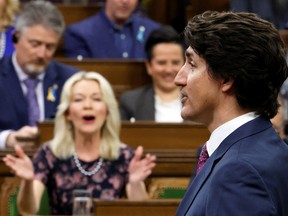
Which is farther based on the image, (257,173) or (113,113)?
(113,113)

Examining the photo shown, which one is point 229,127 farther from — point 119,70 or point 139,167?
point 119,70

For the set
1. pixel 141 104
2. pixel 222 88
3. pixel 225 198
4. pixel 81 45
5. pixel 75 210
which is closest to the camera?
pixel 225 198

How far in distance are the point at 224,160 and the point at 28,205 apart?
2.31 metres

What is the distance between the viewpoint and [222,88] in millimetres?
2035

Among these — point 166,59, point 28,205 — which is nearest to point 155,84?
point 166,59

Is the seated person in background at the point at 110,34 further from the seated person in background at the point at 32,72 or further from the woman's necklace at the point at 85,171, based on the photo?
the woman's necklace at the point at 85,171

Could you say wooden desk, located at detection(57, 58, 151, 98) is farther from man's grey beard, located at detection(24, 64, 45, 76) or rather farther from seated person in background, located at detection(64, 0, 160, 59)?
man's grey beard, located at detection(24, 64, 45, 76)

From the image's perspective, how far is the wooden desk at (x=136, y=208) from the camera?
12.3 feet

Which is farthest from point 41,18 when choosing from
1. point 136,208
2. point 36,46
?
point 136,208

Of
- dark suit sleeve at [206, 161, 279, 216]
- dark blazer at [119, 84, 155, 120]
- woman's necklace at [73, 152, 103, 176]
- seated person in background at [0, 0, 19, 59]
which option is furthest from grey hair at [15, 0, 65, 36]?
dark suit sleeve at [206, 161, 279, 216]

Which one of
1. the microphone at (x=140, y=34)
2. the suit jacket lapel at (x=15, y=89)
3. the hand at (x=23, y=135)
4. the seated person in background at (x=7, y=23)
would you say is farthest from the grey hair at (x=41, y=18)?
the microphone at (x=140, y=34)

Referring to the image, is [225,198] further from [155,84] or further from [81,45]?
[81,45]

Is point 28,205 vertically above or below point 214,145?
below

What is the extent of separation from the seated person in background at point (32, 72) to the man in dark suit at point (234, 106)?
309 centimetres
